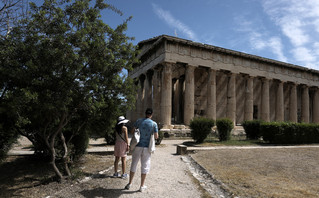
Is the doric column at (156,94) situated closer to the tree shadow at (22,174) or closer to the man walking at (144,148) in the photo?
the tree shadow at (22,174)

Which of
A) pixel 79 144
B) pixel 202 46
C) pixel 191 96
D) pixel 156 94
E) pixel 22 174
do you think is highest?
pixel 202 46

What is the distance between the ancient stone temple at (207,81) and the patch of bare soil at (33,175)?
38.1ft

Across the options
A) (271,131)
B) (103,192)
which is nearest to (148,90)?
(271,131)

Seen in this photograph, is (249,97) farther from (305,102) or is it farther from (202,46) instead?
(305,102)

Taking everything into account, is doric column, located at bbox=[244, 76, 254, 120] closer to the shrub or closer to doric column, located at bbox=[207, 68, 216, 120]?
doric column, located at bbox=[207, 68, 216, 120]

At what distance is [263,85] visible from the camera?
84.9ft

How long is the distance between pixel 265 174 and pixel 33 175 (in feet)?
23.7

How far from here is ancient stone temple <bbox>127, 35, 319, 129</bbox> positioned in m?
20.2

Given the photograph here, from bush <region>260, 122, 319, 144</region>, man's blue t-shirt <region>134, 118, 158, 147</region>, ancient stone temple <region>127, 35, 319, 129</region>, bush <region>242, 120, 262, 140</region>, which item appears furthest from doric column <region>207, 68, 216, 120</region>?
man's blue t-shirt <region>134, 118, 158, 147</region>

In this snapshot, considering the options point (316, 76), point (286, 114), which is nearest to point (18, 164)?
point (286, 114)

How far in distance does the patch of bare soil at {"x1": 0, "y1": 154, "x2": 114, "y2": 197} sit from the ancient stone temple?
11604 mm

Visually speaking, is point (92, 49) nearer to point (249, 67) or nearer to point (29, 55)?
point (29, 55)

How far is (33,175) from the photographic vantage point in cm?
690

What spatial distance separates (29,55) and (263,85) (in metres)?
25.9
